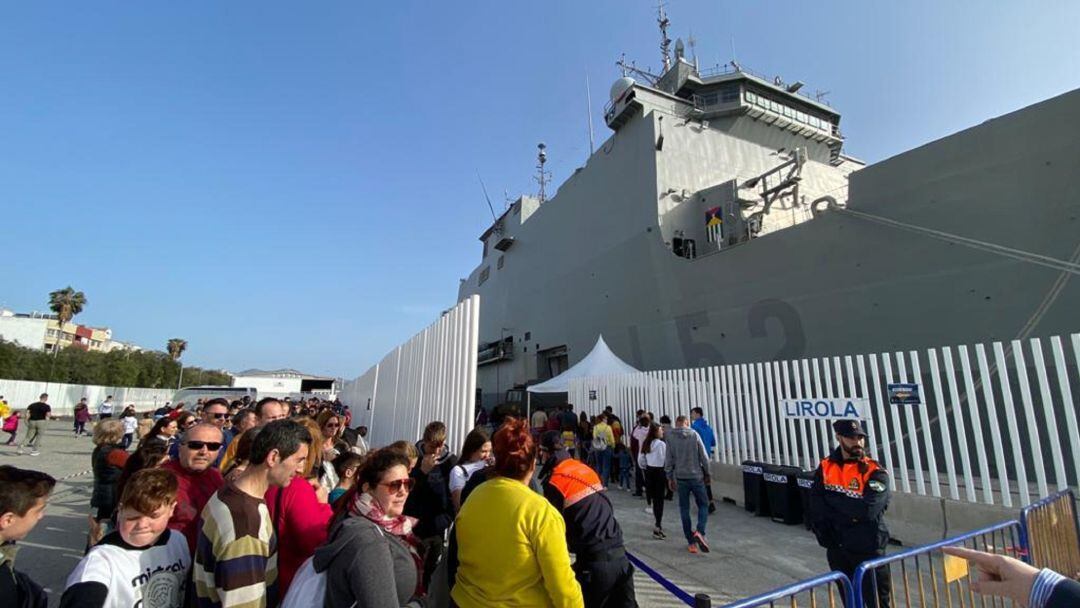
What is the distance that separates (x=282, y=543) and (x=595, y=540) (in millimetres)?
1644

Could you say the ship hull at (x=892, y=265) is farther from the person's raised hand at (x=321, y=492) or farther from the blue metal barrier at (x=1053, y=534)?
the person's raised hand at (x=321, y=492)

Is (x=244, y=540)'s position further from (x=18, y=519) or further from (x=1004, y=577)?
(x=1004, y=577)

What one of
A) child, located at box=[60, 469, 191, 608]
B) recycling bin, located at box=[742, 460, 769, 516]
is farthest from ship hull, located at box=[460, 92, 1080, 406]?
child, located at box=[60, 469, 191, 608]

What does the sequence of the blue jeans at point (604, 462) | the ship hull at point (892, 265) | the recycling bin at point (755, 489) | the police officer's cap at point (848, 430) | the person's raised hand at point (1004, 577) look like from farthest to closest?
the blue jeans at point (604, 462)
the ship hull at point (892, 265)
the recycling bin at point (755, 489)
the police officer's cap at point (848, 430)
the person's raised hand at point (1004, 577)

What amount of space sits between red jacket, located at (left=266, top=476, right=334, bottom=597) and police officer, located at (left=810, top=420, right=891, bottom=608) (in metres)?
3.15

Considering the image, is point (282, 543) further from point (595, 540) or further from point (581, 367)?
point (581, 367)

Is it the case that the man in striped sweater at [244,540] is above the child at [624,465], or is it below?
above

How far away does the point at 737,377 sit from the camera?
305 inches

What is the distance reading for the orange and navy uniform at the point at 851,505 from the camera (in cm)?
303

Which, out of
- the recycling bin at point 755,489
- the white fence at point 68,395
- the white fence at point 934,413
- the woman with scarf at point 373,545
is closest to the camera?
the woman with scarf at point 373,545

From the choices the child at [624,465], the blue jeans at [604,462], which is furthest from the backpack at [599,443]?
the child at [624,465]

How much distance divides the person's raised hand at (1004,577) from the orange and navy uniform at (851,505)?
68.3 inches

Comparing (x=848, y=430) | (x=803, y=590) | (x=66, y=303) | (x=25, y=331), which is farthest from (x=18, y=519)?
(x=25, y=331)

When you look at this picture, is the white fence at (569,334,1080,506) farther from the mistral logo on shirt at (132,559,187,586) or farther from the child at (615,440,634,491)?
the mistral logo on shirt at (132,559,187,586)
